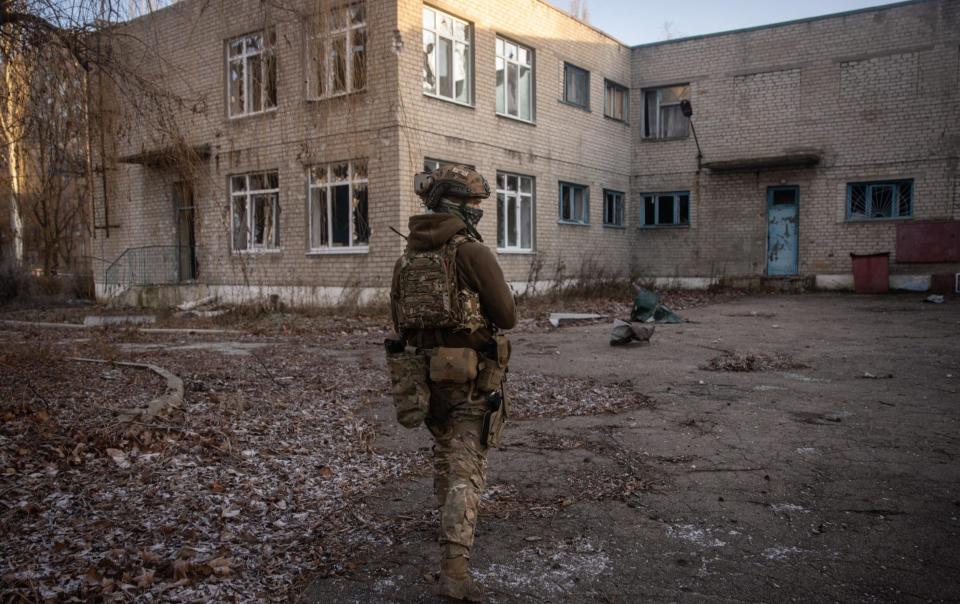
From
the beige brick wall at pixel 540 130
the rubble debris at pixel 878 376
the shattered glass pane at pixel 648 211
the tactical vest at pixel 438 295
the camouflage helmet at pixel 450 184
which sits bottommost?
the rubble debris at pixel 878 376

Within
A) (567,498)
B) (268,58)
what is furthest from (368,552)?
(268,58)

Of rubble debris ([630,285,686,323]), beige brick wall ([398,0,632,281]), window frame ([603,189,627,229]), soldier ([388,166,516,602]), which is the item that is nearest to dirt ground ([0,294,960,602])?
soldier ([388,166,516,602])

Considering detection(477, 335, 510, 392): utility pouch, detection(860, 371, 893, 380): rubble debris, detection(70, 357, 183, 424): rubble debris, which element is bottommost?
detection(860, 371, 893, 380): rubble debris

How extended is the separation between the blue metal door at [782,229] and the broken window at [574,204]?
5288mm

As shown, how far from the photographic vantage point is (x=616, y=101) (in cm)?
2097

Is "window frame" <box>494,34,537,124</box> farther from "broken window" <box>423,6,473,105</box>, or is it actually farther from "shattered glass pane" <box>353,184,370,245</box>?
"shattered glass pane" <box>353,184,370,245</box>

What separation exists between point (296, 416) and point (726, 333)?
734 centimetres

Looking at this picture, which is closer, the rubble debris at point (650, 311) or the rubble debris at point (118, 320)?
→ the rubble debris at point (650, 311)

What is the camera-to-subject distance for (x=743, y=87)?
64.5 feet

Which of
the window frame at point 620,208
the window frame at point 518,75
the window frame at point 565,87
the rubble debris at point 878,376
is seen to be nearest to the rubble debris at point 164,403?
the rubble debris at point 878,376

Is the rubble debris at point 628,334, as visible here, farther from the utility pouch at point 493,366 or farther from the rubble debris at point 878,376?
the utility pouch at point 493,366

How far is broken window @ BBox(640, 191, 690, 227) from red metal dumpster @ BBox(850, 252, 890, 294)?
484cm

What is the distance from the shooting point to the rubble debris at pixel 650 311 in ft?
39.7

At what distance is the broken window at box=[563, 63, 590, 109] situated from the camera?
729 inches
